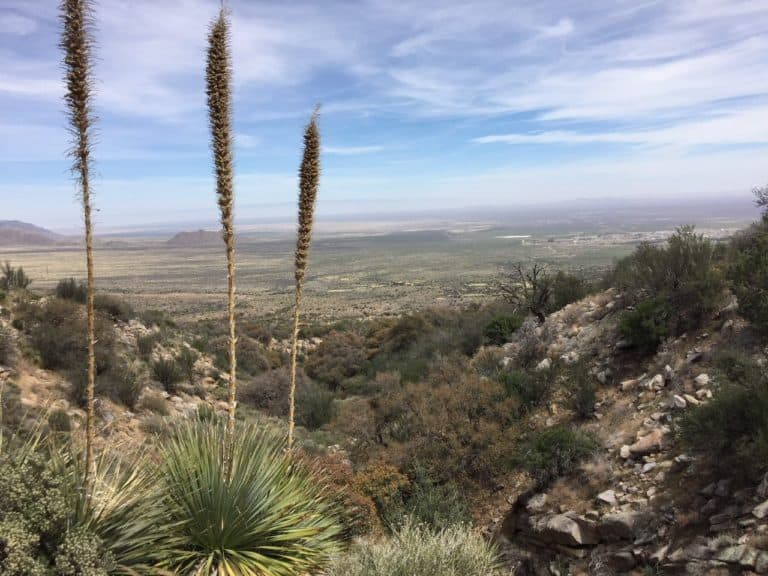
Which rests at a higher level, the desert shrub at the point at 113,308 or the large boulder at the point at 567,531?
the desert shrub at the point at 113,308

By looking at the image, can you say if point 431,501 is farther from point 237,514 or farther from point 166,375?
point 166,375

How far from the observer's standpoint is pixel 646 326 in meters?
10.8

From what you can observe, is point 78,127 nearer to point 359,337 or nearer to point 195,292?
point 359,337

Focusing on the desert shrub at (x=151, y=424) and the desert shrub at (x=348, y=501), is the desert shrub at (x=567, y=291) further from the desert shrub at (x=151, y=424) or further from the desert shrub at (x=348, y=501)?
the desert shrub at (x=151, y=424)

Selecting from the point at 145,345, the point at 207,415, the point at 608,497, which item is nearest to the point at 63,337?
the point at 145,345

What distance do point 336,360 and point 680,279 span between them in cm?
1594

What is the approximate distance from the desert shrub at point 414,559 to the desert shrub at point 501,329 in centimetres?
1259

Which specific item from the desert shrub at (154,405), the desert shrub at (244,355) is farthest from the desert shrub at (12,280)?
the desert shrub at (244,355)

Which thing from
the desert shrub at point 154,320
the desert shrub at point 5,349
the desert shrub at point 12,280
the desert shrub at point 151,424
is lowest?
the desert shrub at point 151,424

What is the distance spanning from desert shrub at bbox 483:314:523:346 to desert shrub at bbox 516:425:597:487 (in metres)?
8.56

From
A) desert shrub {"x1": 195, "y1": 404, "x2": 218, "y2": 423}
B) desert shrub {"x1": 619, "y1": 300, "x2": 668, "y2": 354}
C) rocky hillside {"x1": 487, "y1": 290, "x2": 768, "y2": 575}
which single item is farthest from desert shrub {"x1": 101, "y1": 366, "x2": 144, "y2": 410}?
desert shrub {"x1": 619, "y1": 300, "x2": 668, "y2": 354}

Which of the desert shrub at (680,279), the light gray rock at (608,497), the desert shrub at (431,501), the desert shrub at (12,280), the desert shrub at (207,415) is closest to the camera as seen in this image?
the desert shrub at (207,415)

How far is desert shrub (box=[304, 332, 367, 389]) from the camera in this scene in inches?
910

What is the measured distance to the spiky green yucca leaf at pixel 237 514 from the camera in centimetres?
420
